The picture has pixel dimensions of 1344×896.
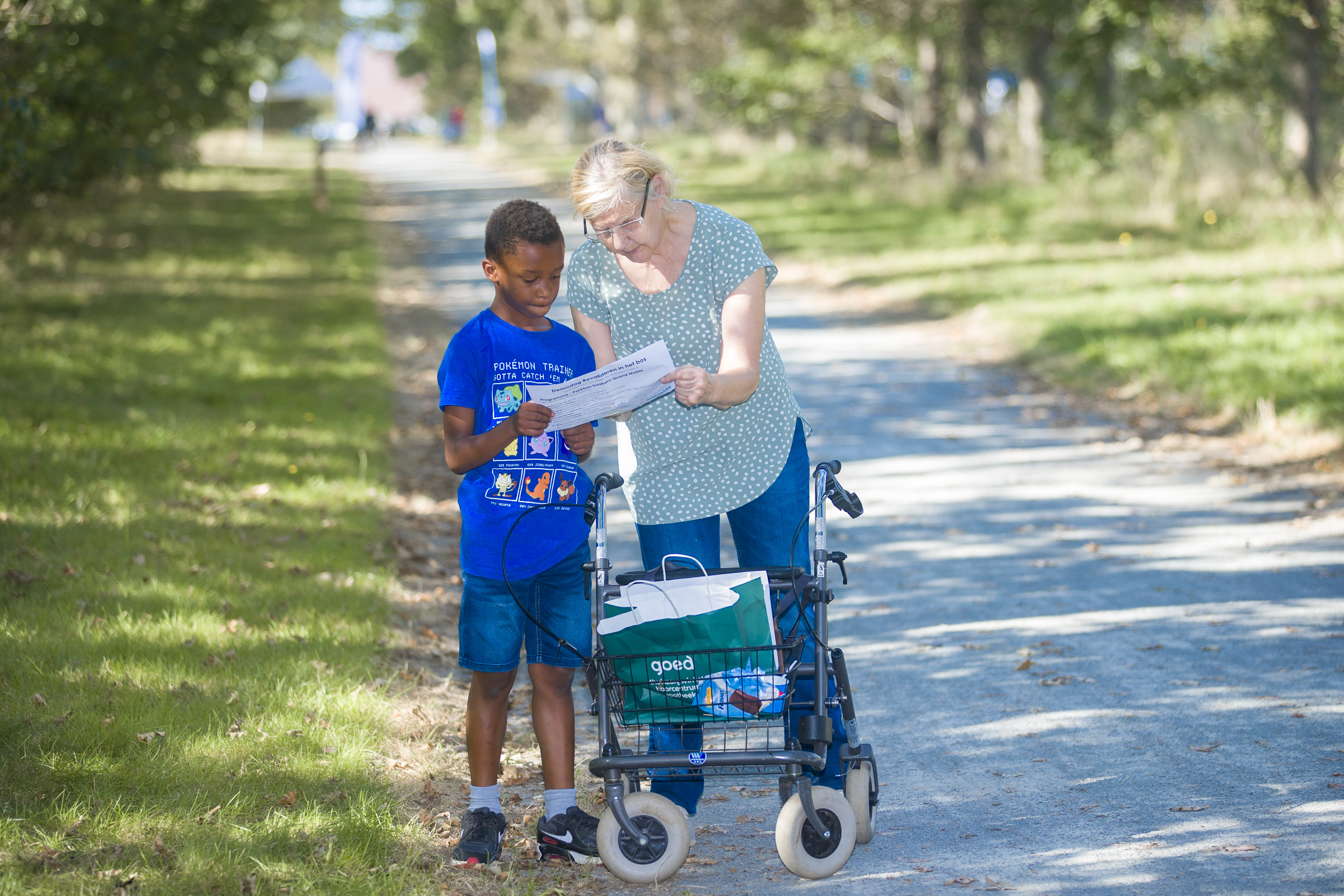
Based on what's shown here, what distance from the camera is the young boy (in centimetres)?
384

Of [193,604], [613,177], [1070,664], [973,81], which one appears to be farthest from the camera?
[973,81]

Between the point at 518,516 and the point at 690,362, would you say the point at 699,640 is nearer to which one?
the point at 518,516

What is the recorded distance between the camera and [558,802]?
406 cm

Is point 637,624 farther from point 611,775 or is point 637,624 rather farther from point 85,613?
point 85,613

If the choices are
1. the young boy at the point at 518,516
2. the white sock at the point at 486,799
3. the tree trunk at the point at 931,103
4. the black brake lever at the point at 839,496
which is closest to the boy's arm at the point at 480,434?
the young boy at the point at 518,516

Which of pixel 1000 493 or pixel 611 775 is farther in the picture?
pixel 1000 493

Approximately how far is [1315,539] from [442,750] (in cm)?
500

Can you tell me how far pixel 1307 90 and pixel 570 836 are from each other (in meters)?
15.9

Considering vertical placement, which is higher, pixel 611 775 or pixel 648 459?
pixel 648 459

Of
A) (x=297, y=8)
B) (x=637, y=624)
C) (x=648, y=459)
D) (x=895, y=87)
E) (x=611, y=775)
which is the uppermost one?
(x=297, y=8)

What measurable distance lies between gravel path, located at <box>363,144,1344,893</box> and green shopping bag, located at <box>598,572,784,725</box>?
0.66 metres

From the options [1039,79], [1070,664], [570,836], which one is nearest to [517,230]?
[570,836]

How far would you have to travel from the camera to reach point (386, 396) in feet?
36.8

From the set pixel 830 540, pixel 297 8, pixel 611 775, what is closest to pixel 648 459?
pixel 611 775
